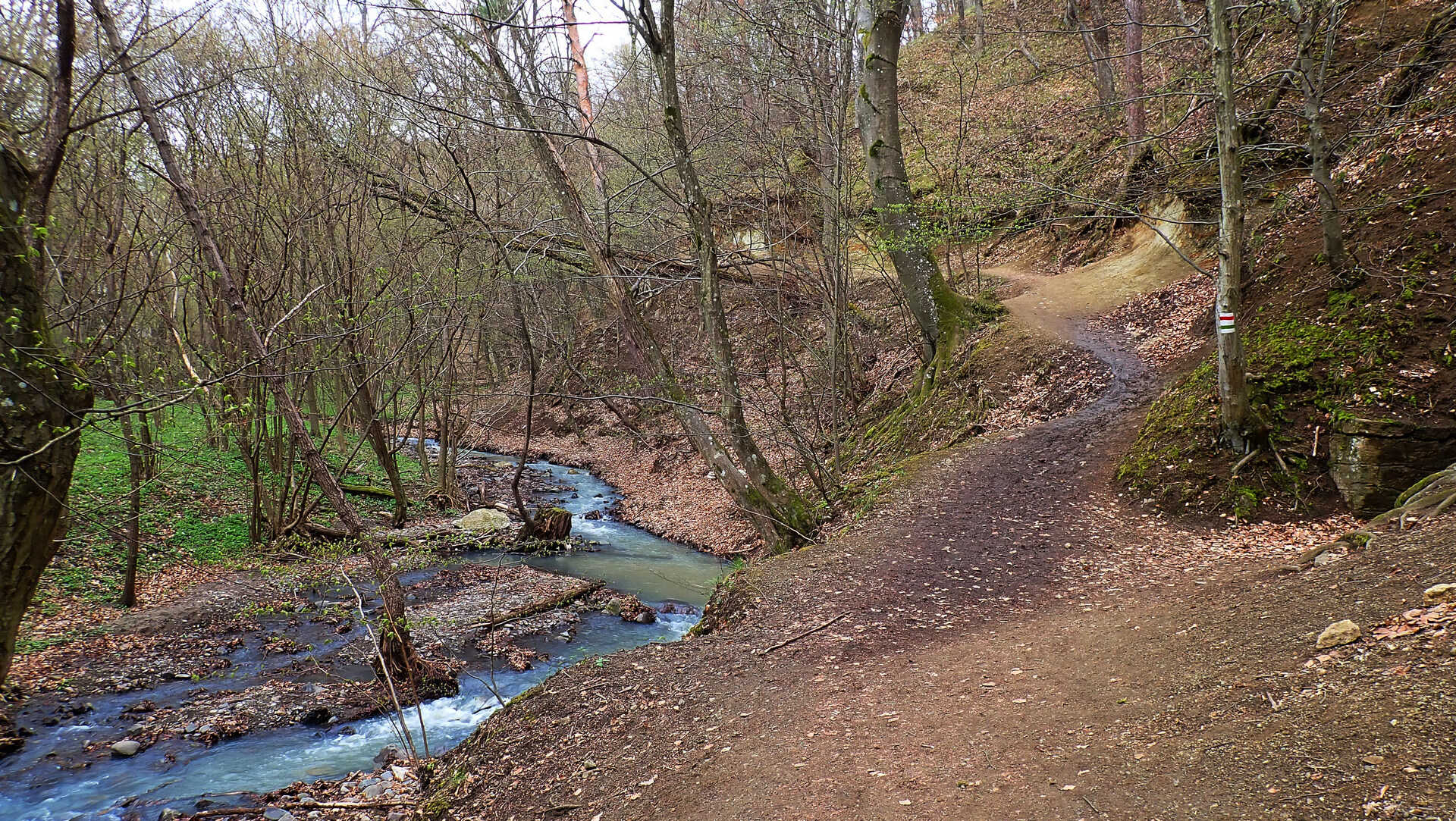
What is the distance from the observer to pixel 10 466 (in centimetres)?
513

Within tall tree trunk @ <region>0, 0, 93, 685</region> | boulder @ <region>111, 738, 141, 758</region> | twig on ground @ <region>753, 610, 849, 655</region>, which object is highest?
tall tree trunk @ <region>0, 0, 93, 685</region>

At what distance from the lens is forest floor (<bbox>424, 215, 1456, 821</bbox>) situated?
10.4ft

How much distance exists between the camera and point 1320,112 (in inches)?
291

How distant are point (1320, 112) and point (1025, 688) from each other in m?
6.96

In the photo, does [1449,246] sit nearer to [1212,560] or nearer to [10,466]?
[1212,560]

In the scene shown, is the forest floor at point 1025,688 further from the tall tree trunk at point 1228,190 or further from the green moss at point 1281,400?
the tall tree trunk at point 1228,190

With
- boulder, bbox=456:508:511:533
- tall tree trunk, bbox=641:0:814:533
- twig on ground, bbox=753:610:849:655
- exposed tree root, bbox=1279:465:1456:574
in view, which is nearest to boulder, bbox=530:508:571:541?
boulder, bbox=456:508:511:533

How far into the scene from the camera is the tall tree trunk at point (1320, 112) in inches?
276

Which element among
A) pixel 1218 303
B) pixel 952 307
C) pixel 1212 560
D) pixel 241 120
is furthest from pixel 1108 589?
pixel 241 120

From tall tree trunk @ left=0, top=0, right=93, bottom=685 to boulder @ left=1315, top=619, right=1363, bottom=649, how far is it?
8.14 meters

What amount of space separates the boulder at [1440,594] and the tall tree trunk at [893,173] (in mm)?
9446

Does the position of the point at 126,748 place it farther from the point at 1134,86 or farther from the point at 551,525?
the point at 1134,86

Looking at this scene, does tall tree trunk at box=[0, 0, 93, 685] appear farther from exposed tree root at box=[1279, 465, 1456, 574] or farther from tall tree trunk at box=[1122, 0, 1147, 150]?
tall tree trunk at box=[1122, 0, 1147, 150]

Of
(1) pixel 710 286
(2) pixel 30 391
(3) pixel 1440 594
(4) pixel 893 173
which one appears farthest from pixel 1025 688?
(4) pixel 893 173
